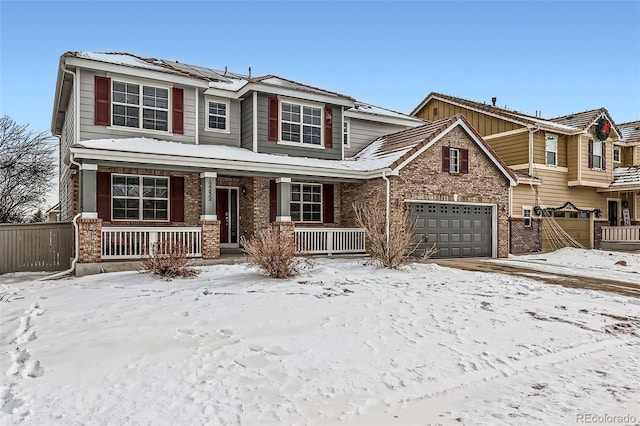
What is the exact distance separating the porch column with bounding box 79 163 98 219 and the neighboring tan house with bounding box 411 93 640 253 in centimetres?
→ 1704

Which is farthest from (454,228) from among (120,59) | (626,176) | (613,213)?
(613,213)

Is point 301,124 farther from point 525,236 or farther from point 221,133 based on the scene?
point 525,236

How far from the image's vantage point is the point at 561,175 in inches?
866

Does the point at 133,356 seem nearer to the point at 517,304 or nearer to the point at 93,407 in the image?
the point at 93,407

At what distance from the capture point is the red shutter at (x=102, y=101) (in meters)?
13.1

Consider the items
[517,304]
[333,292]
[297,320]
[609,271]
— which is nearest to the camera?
[297,320]

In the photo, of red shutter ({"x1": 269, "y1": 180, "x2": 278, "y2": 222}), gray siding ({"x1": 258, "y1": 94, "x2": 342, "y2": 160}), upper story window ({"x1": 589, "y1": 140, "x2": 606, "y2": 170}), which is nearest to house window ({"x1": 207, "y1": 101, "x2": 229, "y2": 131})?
gray siding ({"x1": 258, "y1": 94, "x2": 342, "y2": 160})

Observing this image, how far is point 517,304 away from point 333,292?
3.42 metres

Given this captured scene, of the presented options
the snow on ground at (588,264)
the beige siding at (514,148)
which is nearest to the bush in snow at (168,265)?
the snow on ground at (588,264)

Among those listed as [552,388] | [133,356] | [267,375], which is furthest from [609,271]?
[133,356]

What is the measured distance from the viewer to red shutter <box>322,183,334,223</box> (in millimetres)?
16625

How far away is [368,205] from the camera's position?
50.6ft

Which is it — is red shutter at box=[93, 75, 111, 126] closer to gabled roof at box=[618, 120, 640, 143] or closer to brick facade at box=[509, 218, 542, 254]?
brick facade at box=[509, 218, 542, 254]

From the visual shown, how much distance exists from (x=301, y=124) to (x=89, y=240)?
8271 millimetres
